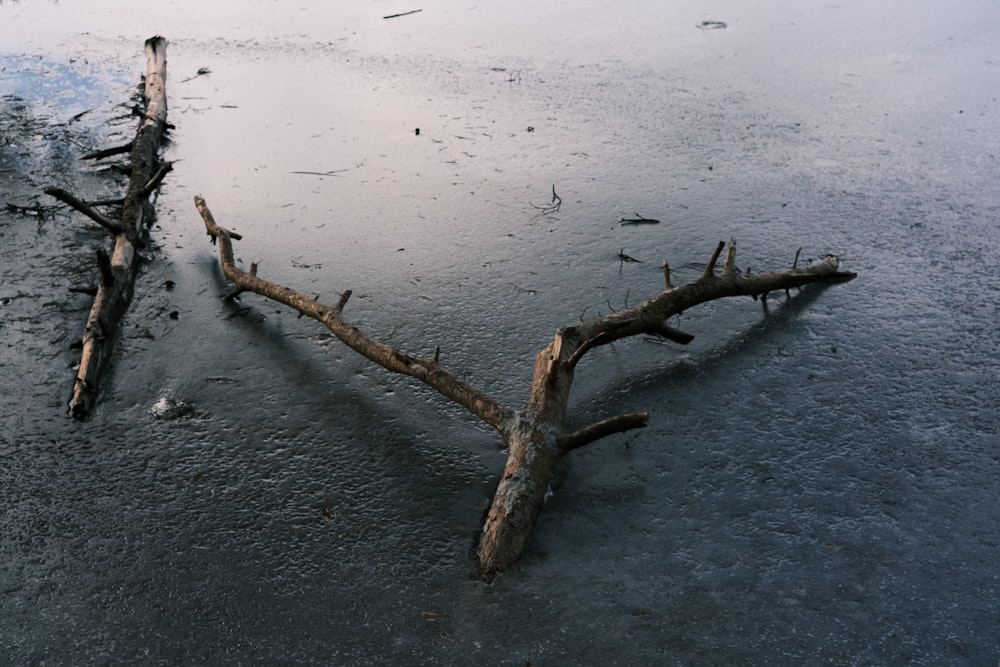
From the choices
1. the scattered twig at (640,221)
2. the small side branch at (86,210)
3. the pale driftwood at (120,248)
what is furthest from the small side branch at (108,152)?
the scattered twig at (640,221)

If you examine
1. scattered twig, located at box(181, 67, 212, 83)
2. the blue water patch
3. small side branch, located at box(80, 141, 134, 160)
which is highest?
scattered twig, located at box(181, 67, 212, 83)

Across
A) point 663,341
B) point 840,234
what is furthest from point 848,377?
point 840,234

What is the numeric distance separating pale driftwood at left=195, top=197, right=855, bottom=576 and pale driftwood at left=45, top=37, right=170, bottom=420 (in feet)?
1.52

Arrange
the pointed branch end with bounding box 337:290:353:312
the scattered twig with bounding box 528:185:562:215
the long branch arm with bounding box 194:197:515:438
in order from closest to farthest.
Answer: the long branch arm with bounding box 194:197:515:438 < the pointed branch end with bounding box 337:290:353:312 < the scattered twig with bounding box 528:185:562:215

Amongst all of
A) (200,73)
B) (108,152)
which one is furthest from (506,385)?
(200,73)

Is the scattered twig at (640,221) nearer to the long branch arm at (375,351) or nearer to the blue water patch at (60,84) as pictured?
the long branch arm at (375,351)

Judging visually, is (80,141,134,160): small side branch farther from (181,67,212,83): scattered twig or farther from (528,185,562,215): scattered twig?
(528,185,562,215): scattered twig

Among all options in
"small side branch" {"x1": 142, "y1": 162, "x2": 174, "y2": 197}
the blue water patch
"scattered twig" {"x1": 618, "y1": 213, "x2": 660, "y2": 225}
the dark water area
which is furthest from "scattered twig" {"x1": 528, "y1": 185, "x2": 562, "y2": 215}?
the blue water patch

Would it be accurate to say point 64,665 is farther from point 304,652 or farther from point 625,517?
point 625,517

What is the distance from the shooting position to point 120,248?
4262mm

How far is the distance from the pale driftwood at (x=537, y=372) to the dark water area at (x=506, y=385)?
0.11m

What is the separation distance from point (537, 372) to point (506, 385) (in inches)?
10.7

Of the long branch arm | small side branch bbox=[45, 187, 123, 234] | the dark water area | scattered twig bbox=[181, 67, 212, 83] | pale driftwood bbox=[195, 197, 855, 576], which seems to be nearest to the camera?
the dark water area

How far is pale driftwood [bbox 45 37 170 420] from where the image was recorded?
333 cm
